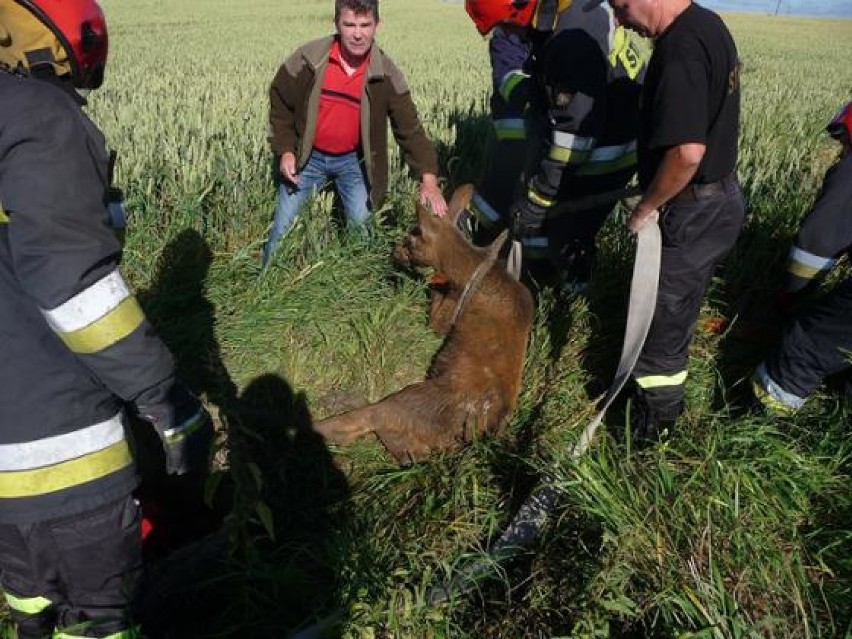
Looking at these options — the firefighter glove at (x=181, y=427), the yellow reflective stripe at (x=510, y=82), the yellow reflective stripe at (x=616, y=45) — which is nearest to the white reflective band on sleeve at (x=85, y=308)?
the firefighter glove at (x=181, y=427)

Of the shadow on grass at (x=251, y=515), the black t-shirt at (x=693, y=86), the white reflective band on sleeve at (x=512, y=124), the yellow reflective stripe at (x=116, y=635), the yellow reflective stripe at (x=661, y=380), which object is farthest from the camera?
the white reflective band on sleeve at (x=512, y=124)

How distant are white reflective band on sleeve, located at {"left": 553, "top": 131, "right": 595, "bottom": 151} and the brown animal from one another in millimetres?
759

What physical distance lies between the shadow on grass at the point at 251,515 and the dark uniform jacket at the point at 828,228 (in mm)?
2800

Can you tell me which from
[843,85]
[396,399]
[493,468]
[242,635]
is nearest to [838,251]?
[493,468]

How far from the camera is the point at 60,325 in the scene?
149cm

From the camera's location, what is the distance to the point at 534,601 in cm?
214

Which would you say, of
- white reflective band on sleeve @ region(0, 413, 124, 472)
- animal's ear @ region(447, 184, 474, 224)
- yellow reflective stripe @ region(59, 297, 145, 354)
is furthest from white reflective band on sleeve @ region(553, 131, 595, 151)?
white reflective band on sleeve @ region(0, 413, 124, 472)

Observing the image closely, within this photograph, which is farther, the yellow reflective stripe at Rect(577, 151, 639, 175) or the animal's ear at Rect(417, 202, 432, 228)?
the yellow reflective stripe at Rect(577, 151, 639, 175)

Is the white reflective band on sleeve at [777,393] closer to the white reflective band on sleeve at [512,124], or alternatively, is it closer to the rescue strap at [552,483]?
the rescue strap at [552,483]

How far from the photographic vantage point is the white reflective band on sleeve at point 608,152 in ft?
12.1

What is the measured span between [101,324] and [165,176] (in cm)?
325

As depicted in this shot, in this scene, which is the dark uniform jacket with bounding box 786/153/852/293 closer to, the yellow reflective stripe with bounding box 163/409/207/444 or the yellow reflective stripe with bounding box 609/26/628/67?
the yellow reflective stripe with bounding box 609/26/628/67

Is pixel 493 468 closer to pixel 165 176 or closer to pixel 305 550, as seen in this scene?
pixel 305 550

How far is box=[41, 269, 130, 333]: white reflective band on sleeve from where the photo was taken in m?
1.47
